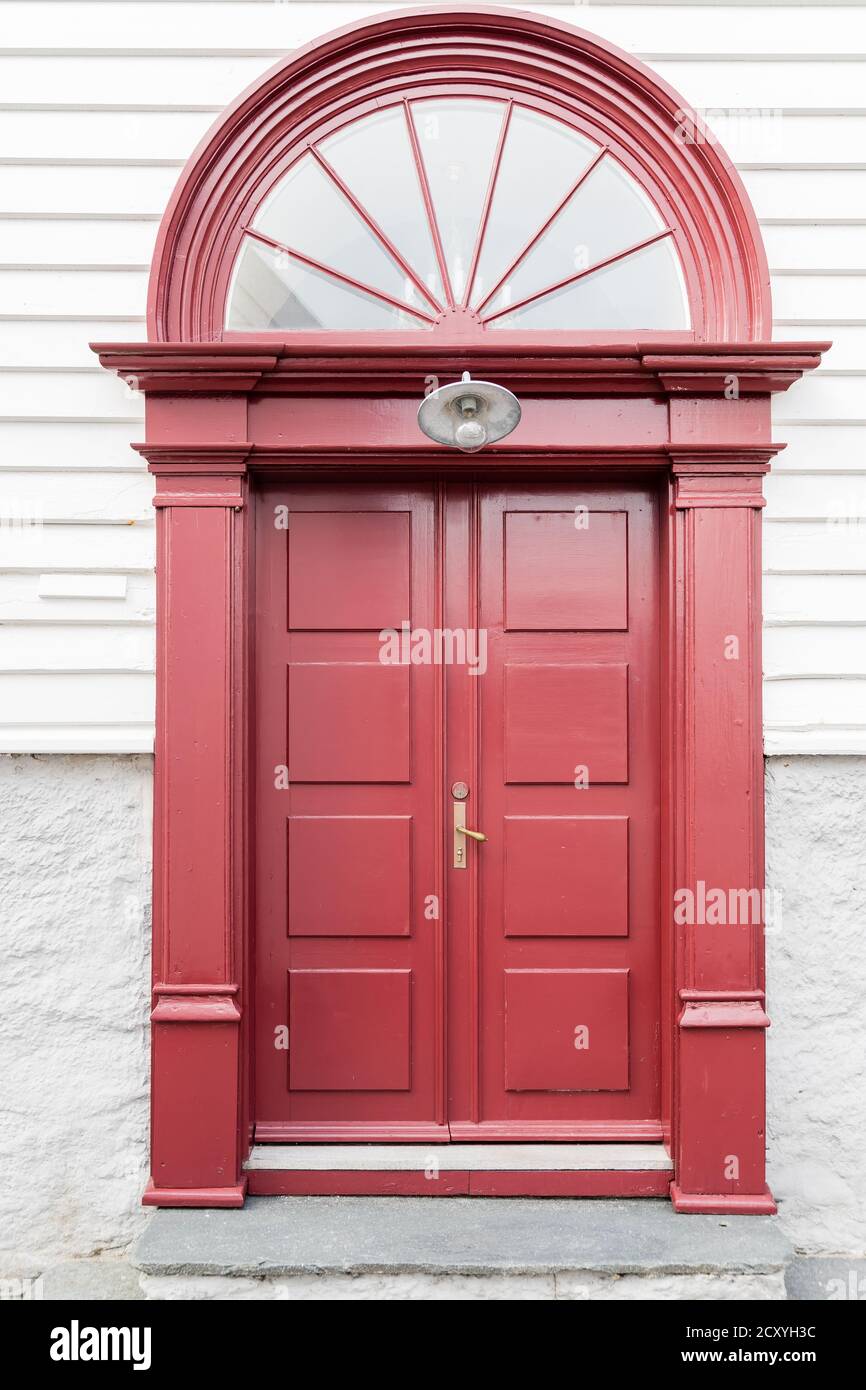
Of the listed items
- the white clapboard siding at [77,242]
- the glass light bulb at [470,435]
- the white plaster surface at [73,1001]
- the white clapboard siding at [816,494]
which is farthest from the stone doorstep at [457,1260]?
the white clapboard siding at [77,242]

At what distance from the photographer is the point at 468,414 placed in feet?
11.0

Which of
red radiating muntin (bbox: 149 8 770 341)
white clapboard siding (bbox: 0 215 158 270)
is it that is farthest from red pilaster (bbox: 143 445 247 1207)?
white clapboard siding (bbox: 0 215 158 270)

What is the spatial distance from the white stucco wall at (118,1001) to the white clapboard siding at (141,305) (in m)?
0.23

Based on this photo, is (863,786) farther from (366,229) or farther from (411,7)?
(411,7)

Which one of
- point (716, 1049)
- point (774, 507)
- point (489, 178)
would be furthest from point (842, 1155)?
point (489, 178)

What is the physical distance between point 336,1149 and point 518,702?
1.82 metres

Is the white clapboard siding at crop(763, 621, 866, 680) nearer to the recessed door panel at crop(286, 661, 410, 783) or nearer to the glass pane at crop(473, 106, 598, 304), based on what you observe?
the recessed door panel at crop(286, 661, 410, 783)

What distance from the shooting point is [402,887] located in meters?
3.80

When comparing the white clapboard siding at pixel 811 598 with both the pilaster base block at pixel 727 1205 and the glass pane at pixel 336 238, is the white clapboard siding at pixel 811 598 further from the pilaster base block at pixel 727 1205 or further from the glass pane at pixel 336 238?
the pilaster base block at pixel 727 1205

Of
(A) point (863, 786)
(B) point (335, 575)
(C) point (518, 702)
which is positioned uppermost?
(B) point (335, 575)

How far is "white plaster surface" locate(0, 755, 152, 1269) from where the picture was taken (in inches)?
144

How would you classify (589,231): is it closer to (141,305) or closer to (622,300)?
(622,300)

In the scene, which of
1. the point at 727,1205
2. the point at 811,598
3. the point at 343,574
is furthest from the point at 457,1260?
the point at 811,598

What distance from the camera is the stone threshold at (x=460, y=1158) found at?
12.0 feet
